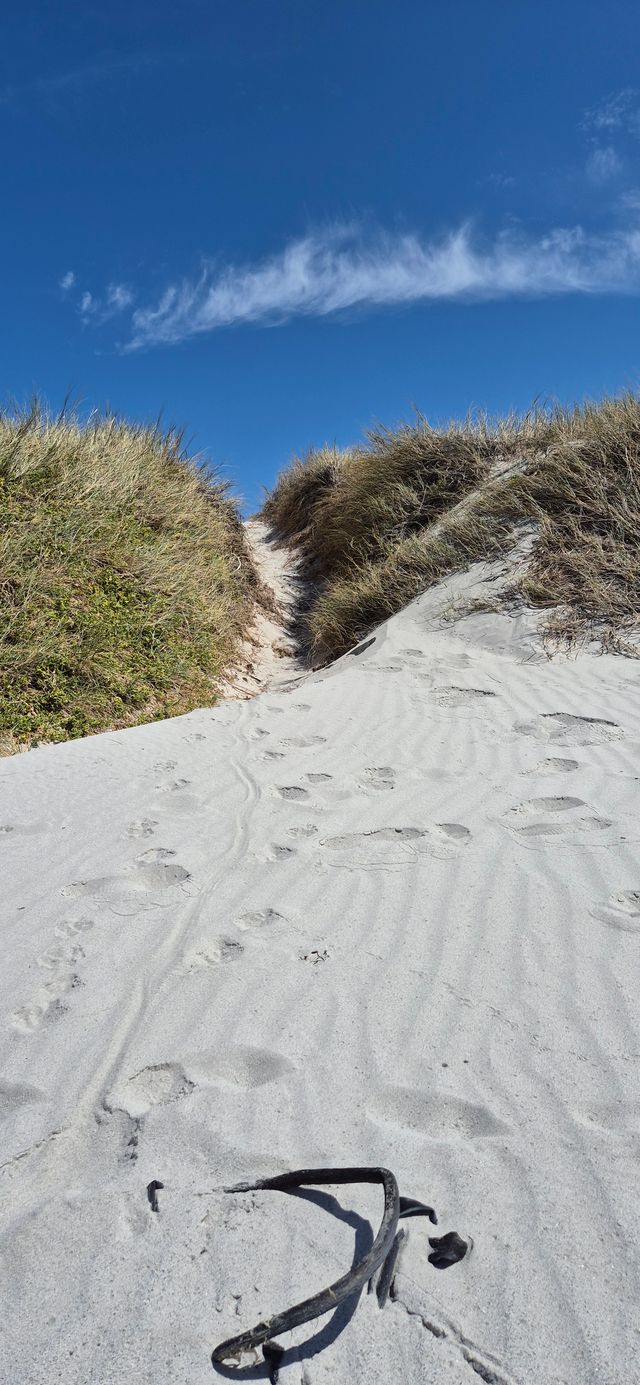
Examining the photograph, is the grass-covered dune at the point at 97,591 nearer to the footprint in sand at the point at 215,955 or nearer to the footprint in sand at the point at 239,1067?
the footprint in sand at the point at 215,955

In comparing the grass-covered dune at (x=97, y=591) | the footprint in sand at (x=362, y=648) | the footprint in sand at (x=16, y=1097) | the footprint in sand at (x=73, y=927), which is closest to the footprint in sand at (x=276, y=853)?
the footprint in sand at (x=73, y=927)

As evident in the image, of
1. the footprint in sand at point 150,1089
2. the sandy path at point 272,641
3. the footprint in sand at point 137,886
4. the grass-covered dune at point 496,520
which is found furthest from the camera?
the sandy path at point 272,641

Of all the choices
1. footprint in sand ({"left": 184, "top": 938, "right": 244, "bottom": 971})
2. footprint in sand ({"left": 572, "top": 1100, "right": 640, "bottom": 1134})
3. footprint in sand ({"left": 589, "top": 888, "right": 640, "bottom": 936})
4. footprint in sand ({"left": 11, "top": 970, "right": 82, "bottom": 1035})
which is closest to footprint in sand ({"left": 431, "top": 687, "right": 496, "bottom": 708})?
footprint in sand ({"left": 589, "top": 888, "right": 640, "bottom": 936})

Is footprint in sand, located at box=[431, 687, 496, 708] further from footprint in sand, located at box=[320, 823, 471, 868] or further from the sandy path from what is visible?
the sandy path

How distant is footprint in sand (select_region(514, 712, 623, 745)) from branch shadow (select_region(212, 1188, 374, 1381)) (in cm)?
296

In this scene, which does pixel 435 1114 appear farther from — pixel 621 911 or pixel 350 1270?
pixel 621 911

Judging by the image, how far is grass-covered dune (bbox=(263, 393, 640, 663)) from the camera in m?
6.74

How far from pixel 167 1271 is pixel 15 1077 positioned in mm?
726

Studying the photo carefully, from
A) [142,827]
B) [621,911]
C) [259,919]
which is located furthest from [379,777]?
[621,911]

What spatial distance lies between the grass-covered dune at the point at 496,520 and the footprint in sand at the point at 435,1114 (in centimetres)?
484

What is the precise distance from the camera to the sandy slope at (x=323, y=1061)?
132 centimetres

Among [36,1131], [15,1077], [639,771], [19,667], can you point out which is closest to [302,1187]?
[36,1131]

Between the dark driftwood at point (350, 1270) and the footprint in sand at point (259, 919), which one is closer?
the dark driftwood at point (350, 1270)

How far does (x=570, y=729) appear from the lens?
432 centimetres
